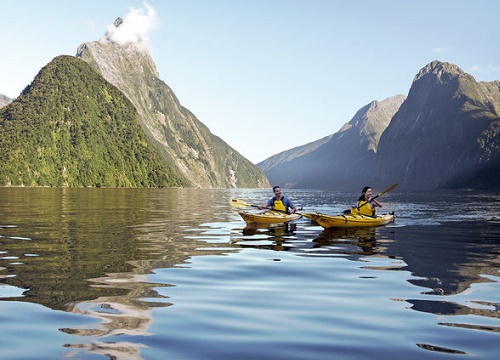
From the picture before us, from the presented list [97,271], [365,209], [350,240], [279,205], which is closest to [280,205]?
[279,205]

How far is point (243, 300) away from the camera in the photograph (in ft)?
36.0

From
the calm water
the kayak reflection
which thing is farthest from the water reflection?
the kayak reflection

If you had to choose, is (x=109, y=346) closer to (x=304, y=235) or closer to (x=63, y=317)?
(x=63, y=317)

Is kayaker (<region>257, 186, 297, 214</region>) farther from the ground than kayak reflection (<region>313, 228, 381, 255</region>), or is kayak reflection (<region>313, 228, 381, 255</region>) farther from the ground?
kayaker (<region>257, 186, 297, 214</region>)

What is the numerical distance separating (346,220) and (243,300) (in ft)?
62.8

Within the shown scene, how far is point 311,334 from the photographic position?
8.38m

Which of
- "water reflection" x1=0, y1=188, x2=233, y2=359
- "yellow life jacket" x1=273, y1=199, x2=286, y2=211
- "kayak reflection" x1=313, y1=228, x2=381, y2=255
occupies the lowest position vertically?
"kayak reflection" x1=313, y1=228, x2=381, y2=255

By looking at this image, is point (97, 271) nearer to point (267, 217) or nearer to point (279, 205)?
point (267, 217)

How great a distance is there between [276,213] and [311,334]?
79.2ft

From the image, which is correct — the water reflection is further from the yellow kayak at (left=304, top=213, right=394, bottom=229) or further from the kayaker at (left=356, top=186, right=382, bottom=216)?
the kayaker at (left=356, top=186, right=382, bottom=216)

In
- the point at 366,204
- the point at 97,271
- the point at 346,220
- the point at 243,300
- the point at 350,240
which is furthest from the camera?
the point at 366,204

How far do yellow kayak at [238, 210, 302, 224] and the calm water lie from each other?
29.6ft

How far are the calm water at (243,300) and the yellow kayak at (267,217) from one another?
901 cm

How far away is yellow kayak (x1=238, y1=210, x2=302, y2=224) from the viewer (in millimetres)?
31333
